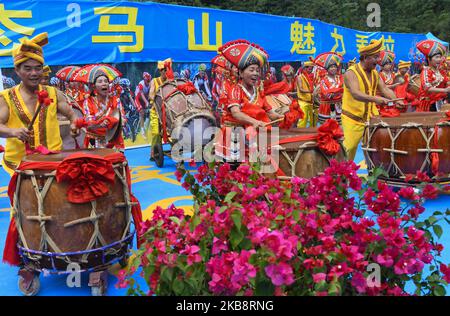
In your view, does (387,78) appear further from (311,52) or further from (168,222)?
(168,222)

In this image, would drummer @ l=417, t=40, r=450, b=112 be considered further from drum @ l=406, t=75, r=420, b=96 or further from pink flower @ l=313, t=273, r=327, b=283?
pink flower @ l=313, t=273, r=327, b=283

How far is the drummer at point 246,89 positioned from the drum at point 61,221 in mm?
1225

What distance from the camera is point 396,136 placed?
5016mm

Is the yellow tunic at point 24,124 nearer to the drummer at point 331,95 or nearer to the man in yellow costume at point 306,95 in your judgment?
the drummer at point 331,95

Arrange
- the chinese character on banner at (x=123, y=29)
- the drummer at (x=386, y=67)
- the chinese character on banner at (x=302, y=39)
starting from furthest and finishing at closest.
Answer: the chinese character on banner at (x=302, y=39), the drummer at (x=386, y=67), the chinese character on banner at (x=123, y=29)

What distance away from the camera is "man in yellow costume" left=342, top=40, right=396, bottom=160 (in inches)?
209

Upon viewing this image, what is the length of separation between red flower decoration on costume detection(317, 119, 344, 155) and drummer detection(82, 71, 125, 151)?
94.4 inches

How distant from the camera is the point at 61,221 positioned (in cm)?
299

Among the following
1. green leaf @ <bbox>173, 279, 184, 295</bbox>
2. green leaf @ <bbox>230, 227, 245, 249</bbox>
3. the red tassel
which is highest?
green leaf @ <bbox>230, 227, 245, 249</bbox>

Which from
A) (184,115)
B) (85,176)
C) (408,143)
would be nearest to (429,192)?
(85,176)

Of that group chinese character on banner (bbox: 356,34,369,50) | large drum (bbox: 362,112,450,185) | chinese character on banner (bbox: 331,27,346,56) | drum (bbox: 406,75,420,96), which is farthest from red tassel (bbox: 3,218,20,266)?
chinese character on banner (bbox: 356,34,369,50)

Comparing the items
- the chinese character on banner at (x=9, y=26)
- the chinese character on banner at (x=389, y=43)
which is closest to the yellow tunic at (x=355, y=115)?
the chinese character on banner at (x=9, y=26)

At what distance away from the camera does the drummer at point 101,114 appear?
16.8 ft

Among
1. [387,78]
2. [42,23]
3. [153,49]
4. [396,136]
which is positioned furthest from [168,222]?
[387,78]
